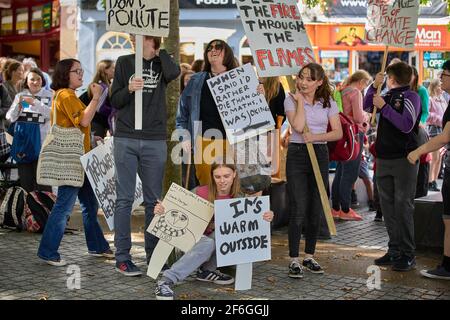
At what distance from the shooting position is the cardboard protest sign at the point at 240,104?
6.42 m

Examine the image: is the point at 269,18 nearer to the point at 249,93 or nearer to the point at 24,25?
the point at 249,93

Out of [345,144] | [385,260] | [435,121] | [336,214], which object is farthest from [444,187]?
[435,121]

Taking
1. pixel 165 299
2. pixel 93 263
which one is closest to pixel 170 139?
pixel 93 263

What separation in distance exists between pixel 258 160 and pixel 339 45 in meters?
13.7

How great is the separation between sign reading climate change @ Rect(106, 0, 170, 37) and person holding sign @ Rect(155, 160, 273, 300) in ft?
3.92

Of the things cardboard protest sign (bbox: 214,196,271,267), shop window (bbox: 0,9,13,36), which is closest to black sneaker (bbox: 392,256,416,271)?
cardboard protest sign (bbox: 214,196,271,267)

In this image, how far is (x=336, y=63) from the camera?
65.6 feet

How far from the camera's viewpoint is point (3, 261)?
670 centimetres

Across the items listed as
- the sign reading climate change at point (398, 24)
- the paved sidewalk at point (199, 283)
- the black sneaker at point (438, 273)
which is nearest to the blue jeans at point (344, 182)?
the paved sidewalk at point (199, 283)

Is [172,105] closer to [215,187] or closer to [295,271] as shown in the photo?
[215,187]

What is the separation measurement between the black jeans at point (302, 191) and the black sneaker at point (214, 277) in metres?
0.63

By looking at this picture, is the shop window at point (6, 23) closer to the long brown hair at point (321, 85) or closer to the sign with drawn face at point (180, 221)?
the long brown hair at point (321, 85)

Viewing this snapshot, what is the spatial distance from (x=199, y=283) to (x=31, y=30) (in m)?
18.0

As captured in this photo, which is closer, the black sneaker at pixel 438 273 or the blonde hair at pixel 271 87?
the black sneaker at pixel 438 273
